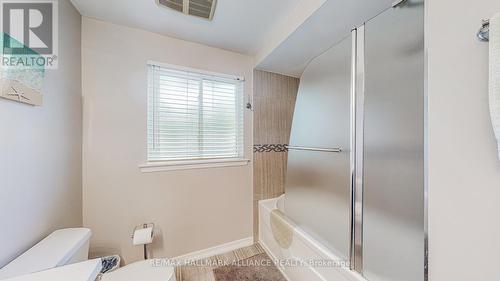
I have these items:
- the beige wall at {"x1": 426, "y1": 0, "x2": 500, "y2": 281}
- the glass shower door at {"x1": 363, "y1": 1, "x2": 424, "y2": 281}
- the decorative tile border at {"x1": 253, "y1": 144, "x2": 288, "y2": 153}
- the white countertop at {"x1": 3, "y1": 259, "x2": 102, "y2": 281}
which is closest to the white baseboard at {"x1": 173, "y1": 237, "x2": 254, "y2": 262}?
the decorative tile border at {"x1": 253, "y1": 144, "x2": 288, "y2": 153}

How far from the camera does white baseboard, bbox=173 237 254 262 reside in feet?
5.84

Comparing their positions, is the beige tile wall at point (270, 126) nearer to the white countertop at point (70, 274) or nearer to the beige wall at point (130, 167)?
the beige wall at point (130, 167)

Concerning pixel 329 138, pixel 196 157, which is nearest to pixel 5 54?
pixel 196 157

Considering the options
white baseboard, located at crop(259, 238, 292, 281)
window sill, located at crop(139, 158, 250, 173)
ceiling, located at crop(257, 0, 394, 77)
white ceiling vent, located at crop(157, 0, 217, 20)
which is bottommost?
white baseboard, located at crop(259, 238, 292, 281)

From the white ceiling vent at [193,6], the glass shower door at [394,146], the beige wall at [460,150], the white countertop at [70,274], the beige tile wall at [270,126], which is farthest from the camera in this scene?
the beige tile wall at [270,126]

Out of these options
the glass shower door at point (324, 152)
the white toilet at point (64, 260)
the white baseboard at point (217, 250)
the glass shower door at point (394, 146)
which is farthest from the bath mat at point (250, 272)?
the glass shower door at point (394, 146)

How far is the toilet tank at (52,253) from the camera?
78 centimetres

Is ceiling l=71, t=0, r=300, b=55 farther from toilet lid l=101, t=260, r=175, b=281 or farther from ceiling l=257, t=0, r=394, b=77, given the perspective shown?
toilet lid l=101, t=260, r=175, b=281

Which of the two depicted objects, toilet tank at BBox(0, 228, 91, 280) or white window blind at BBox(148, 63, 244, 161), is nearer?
toilet tank at BBox(0, 228, 91, 280)

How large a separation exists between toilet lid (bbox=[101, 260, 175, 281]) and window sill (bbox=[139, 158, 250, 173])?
2.44 ft

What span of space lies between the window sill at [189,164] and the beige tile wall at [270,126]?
277 mm

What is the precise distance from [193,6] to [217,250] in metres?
2.27

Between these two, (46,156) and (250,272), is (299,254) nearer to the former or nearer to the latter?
(250,272)

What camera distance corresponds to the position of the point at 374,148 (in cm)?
91
